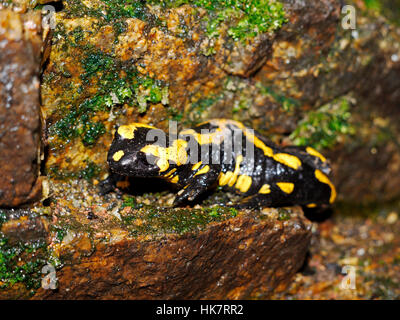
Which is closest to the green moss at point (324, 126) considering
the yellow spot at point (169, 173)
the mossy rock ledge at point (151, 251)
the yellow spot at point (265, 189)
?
the yellow spot at point (265, 189)

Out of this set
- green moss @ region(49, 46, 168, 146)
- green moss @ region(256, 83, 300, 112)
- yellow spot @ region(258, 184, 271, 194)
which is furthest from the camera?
green moss @ region(256, 83, 300, 112)

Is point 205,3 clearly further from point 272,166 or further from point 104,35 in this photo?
point 272,166

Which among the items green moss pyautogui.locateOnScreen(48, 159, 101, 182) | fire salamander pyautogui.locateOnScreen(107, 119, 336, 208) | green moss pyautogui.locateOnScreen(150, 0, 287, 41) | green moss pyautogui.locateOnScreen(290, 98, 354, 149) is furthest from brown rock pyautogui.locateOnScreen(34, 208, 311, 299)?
green moss pyautogui.locateOnScreen(150, 0, 287, 41)

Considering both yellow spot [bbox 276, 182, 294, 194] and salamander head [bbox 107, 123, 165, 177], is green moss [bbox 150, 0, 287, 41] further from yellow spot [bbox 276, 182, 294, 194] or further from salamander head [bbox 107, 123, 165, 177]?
yellow spot [bbox 276, 182, 294, 194]

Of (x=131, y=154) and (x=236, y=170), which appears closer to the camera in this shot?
(x=131, y=154)

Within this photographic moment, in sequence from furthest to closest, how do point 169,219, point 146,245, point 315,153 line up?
point 315,153 → point 169,219 → point 146,245

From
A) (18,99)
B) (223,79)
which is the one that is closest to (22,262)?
(18,99)

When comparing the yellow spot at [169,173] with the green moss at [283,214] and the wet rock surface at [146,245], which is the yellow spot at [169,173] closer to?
the wet rock surface at [146,245]

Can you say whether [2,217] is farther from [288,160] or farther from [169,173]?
[288,160]
